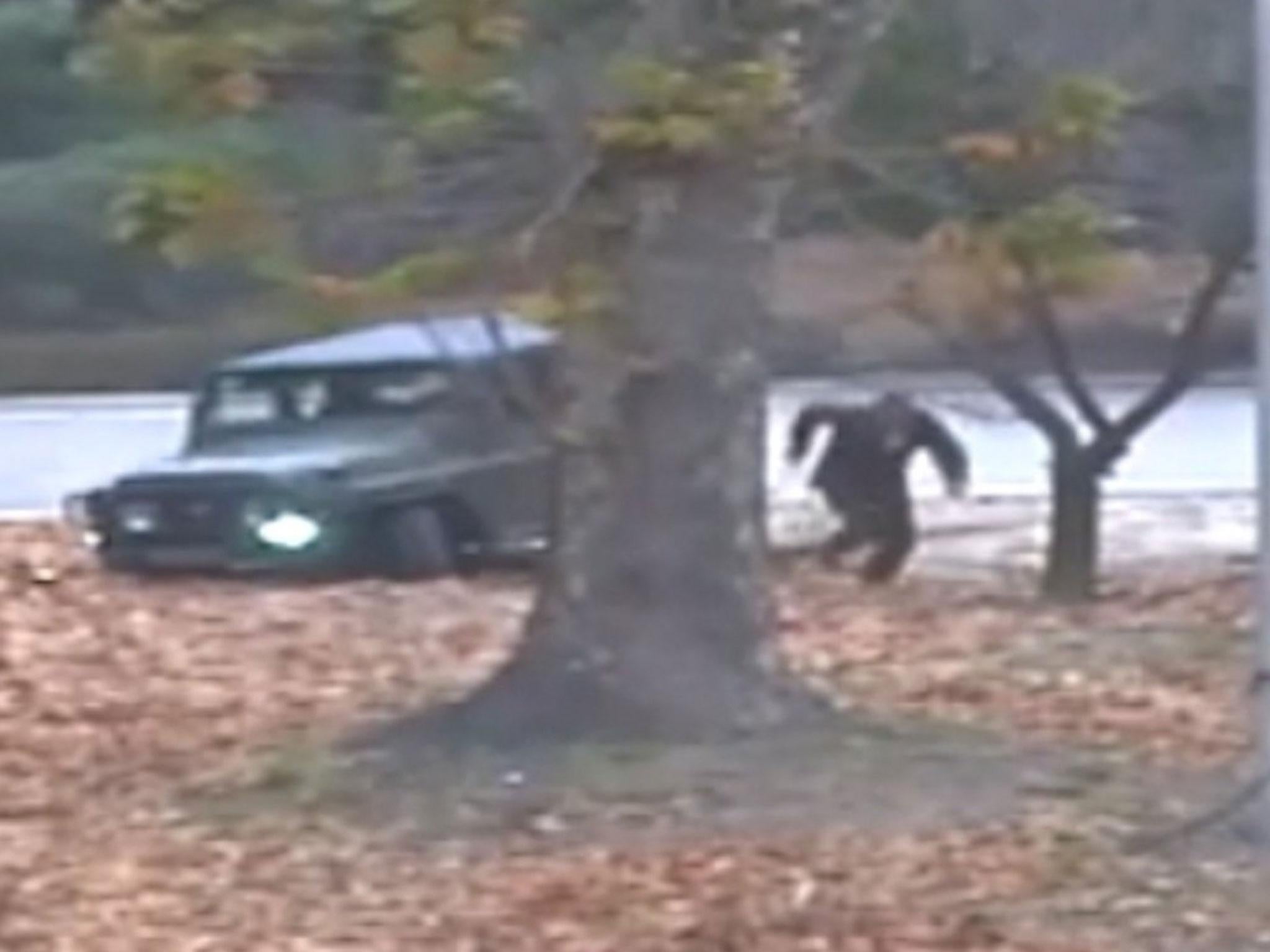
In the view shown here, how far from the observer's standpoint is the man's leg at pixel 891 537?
20.3 m

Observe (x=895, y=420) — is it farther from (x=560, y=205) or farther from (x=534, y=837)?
(x=534, y=837)

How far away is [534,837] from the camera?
10984 millimetres

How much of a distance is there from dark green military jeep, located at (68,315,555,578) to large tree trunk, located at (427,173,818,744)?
760 cm

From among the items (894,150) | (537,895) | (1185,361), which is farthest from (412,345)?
(537,895)

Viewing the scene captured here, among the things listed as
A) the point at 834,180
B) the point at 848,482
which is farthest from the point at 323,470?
the point at 834,180

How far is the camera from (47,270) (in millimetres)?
41375

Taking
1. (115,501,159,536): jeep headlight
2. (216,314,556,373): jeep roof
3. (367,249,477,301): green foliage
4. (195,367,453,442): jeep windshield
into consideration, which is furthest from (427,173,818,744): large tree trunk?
(195,367,453,442): jeep windshield

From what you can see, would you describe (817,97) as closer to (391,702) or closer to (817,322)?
(391,702)

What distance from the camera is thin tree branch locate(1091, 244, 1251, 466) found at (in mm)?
19031

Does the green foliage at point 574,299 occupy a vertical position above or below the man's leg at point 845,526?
above

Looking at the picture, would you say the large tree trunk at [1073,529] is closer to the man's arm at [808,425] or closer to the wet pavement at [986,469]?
the wet pavement at [986,469]

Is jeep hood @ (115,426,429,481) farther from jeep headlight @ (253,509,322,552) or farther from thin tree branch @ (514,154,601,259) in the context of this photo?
thin tree branch @ (514,154,601,259)

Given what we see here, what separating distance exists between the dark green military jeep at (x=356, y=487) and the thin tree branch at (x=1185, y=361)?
2446mm

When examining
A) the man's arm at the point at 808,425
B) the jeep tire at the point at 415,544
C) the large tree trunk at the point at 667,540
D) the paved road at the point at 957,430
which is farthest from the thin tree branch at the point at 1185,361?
the large tree trunk at the point at 667,540
